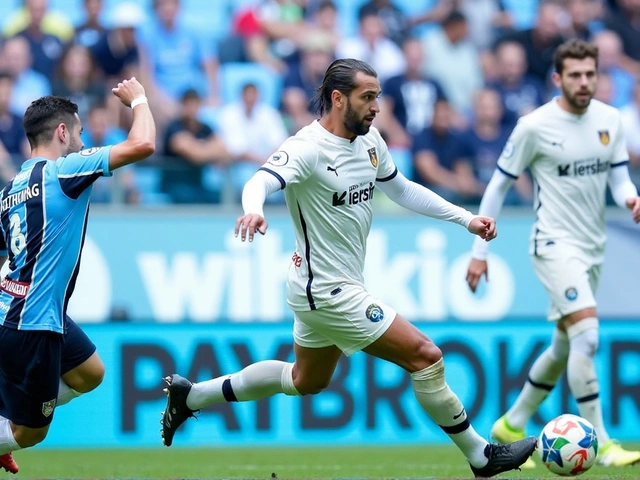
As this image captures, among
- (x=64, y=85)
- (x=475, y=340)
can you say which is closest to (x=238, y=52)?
(x=64, y=85)

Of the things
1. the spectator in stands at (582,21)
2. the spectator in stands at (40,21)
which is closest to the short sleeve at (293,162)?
the spectator in stands at (40,21)

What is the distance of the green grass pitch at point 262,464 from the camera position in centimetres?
848

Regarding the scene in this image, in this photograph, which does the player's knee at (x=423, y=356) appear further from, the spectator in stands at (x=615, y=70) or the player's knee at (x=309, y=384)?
the spectator in stands at (x=615, y=70)

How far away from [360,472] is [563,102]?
10.8 feet

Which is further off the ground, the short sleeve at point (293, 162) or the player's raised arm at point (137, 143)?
the player's raised arm at point (137, 143)

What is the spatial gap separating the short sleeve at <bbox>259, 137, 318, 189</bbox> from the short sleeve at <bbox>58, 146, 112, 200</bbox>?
91 centimetres

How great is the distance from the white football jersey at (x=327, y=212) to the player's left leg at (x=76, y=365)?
4.43ft

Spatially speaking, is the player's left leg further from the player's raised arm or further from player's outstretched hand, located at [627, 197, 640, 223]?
player's outstretched hand, located at [627, 197, 640, 223]

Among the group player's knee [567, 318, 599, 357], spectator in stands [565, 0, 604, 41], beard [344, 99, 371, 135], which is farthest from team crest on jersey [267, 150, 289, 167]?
spectator in stands [565, 0, 604, 41]

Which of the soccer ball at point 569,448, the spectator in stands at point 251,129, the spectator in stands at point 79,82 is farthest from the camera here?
the spectator in stands at point 251,129

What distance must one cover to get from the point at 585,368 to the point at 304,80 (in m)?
6.73

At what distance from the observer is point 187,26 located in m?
16.0

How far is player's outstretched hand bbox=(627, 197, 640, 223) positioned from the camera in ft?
27.9

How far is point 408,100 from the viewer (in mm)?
14398
